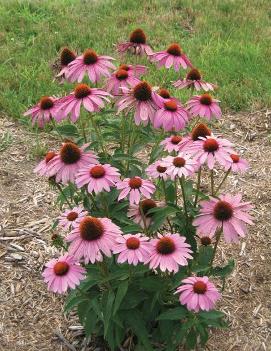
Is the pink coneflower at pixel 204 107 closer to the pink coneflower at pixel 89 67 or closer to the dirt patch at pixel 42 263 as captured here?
the pink coneflower at pixel 89 67

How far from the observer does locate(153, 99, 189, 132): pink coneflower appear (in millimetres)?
2387

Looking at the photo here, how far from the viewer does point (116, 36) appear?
594cm

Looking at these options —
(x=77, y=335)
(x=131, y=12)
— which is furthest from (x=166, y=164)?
(x=131, y=12)

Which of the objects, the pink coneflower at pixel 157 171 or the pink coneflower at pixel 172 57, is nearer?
the pink coneflower at pixel 157 171

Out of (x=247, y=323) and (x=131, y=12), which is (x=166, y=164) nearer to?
(x=247, y=323)

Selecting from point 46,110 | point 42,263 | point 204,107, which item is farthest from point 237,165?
point 42,263

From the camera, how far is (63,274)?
222 centimetres

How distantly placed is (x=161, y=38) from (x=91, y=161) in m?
3.93

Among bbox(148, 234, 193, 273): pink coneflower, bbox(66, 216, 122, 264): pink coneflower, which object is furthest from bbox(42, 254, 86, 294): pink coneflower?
bbox(148, 234, 193, 273): pink coneflower

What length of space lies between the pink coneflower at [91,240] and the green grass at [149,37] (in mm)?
2740

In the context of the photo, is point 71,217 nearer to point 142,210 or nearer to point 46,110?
point 142,210

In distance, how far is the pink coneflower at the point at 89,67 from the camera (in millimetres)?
2574

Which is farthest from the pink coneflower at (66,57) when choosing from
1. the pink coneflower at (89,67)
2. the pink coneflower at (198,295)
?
the pink coneflower at (198,295)

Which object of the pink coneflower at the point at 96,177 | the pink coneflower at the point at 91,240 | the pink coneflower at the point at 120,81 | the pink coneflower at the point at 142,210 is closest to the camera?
the pink coneflower at the point at 91,240
